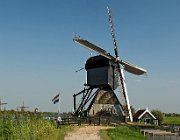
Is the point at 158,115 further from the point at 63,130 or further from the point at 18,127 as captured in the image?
the point at 18,127

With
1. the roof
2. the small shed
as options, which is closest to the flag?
the small shed

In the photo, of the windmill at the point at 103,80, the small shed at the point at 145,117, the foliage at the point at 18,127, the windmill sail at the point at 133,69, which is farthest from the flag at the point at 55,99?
the small shed at the point at 145,117

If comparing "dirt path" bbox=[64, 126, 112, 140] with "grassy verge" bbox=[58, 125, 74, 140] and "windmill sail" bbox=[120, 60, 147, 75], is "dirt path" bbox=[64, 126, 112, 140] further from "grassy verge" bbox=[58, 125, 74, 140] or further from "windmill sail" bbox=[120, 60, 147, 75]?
"windmill sail" bbox=[120, 60, 147, 75]

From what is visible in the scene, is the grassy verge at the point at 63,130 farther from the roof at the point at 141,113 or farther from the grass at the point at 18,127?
the roof at the point at 141,113

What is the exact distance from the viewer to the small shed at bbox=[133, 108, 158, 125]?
62178mm

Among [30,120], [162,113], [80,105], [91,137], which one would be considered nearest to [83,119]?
[91,137]

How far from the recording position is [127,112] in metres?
52.1

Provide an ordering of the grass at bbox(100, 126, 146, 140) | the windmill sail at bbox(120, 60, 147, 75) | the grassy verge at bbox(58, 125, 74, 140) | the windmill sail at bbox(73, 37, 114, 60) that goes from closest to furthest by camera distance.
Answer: the grassy verge at bbox(58, 125, 74, 140) → the grass at bbox(100, 126, 146, 140) → the windmill sail at bbox(73, 37, 114, 60) → the windmill sail at bbox(120, 60, 147, 75)

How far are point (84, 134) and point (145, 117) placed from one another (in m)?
31.6

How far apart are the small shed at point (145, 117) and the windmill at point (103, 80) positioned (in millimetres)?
10540

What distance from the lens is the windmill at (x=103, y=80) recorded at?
48906 millimetres

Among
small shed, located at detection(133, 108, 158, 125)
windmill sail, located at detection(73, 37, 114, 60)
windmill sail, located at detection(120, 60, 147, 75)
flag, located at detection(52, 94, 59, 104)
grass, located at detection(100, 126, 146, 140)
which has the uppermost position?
windmill sail, located at detection(73, 37, 114, 60)

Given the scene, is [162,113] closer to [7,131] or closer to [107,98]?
[107,98]

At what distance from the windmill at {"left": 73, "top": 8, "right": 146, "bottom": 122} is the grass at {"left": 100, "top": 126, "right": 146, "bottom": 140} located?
34.9 ft
